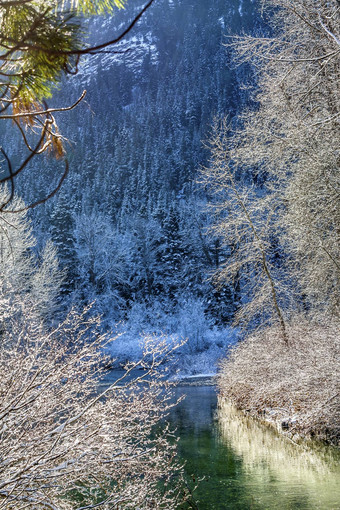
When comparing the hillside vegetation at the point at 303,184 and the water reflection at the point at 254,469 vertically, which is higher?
the hillside vegetation at the point at 303,184

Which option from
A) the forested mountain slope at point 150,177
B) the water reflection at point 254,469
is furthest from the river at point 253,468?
the forested mountain slope at point 150,177

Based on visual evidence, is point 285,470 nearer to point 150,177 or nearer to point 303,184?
point 303,184

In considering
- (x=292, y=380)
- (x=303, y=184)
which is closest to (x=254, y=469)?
(x=292, y=380)

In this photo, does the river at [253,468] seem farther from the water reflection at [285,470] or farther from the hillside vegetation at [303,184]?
the hillside vegetation at [303,184]

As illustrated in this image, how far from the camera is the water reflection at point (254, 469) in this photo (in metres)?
6.18

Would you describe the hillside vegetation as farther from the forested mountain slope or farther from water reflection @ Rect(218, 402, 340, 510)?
the forested mountain slope

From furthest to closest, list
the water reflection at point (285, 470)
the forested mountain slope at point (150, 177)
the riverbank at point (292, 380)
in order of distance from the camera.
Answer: the forested mountain slope at point (150, 177)
the riverbank at point (292, 380)
the water reflection at point (285, 470)

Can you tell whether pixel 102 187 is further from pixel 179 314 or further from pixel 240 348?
pixel 240 348

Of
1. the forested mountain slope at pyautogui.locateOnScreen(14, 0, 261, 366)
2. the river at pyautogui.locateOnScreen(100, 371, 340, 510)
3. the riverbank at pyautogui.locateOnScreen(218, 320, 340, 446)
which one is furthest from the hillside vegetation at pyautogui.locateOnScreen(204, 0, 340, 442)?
the forested mountain slope at pyautogui.locateOnScreen(14, 0, 261, 366)

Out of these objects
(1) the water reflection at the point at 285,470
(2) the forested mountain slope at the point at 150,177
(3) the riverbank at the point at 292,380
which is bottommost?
(1) the water reflection at the point at 285,470

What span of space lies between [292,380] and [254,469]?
9.86 ft

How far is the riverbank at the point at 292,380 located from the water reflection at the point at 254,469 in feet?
1.70

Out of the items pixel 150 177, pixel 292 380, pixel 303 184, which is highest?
pixel 150 177

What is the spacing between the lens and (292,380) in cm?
1019
